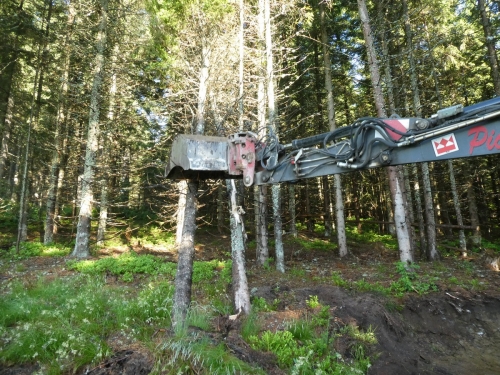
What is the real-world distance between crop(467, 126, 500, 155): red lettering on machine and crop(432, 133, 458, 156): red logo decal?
0.12m

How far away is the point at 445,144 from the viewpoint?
8.60 ft

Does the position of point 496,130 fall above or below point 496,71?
below

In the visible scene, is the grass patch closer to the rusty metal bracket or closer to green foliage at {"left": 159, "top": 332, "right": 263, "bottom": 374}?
green foliage at {"left": 159, "top": 332, "right": 263, "bottom": 374}

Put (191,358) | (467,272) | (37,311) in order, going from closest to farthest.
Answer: (191,358) → (37,311) → (467,272)

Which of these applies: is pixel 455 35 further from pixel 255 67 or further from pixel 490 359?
pixel 490 359

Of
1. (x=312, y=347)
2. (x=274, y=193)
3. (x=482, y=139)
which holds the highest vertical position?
(x=274, y=193)

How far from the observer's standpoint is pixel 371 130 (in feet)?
10.1

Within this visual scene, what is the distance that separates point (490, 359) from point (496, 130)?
5661 mm

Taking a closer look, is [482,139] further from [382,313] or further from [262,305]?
[262,305]

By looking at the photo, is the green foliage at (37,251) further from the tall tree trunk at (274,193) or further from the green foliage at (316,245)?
the green foliage at (316,245)

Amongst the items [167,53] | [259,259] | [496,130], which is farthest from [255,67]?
[496,130]

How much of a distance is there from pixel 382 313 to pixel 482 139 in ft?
16.4

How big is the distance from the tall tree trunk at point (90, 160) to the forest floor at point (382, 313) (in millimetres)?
935

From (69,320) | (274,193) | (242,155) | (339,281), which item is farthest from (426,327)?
(69,320)
